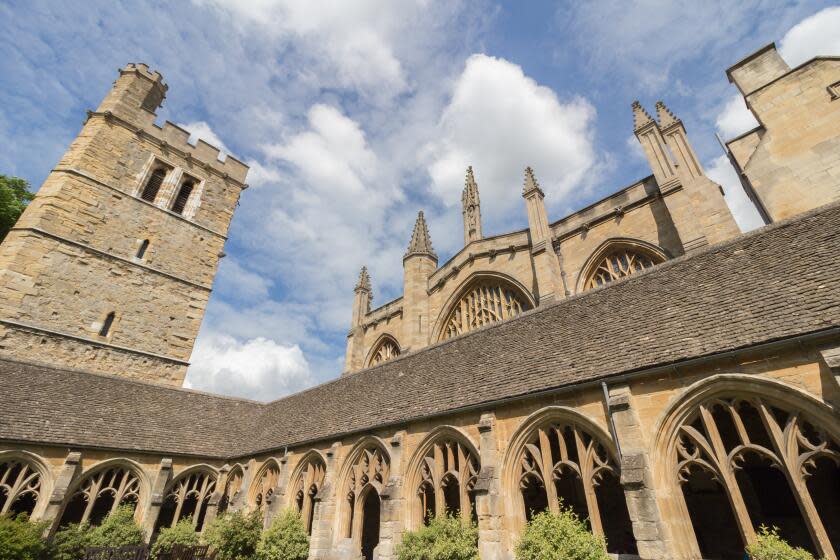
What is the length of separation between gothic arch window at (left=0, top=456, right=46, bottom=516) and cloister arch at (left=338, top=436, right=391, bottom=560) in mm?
9133

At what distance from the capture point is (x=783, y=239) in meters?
8.34

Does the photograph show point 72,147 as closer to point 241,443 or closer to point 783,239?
point 241,443

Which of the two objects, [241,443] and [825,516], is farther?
[241,443]

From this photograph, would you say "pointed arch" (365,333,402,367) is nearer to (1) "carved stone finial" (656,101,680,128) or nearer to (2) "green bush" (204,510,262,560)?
(2) "green bush" (204,510,262,560)

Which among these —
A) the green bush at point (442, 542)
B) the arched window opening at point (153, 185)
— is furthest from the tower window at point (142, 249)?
the green bush at point (442, 542)

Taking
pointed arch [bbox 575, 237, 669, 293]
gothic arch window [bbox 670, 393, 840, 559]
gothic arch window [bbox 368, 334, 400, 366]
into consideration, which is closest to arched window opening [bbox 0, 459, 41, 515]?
gothic arch window [bbox 368, 334, 400, 366]

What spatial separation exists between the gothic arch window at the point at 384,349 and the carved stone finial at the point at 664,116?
17.7 metres

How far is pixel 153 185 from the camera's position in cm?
2459

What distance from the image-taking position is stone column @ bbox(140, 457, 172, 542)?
13.4 metres

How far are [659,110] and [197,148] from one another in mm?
27015

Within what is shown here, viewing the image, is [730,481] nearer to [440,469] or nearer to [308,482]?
[440,469]

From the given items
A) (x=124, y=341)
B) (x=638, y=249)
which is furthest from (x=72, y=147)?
(x=638, y=249)

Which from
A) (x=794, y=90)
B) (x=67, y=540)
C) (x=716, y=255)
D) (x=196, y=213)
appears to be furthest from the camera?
(x=196, y=213)

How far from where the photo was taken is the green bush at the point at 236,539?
1129cm
